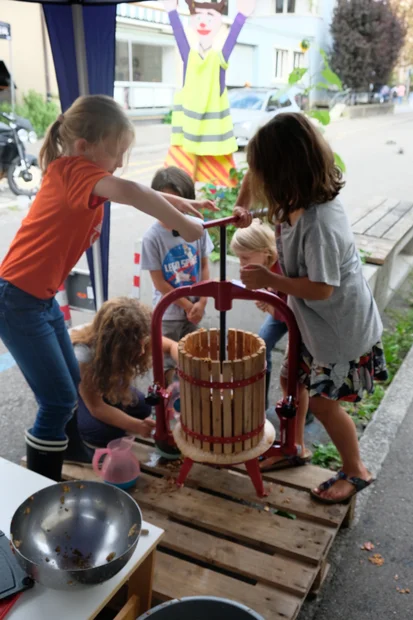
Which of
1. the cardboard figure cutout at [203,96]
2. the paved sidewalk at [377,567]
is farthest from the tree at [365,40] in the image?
the paved sidewalk at [377,567]

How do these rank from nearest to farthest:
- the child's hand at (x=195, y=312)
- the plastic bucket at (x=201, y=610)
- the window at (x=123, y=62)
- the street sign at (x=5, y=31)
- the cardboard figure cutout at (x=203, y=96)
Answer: the plastic bucket at (x=201, y=610), the child's hand at (x=195, y=312), the cardboard figure cutout at (x=203, y=96), the street sign at (x=5, y=31), the window at (x=123, y=62)

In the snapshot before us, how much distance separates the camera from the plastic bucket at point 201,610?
1.40m

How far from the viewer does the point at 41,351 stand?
77.1 inches

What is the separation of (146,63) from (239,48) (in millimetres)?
2328

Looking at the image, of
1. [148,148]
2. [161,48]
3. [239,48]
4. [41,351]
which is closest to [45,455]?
[41,351]

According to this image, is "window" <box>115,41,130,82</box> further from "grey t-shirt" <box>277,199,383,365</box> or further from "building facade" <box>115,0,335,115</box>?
"grey t-shirt" <box>277,199,383,365</box>

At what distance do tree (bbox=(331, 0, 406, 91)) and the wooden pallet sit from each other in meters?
6.21

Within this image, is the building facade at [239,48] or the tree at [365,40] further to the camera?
the tree at [365,40]

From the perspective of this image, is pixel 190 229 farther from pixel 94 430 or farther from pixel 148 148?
pixel 148 148

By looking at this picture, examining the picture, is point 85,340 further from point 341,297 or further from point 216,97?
point 216,97

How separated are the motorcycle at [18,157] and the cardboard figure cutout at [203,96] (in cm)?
112

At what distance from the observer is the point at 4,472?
1.76 meters

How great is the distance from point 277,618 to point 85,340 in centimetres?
135

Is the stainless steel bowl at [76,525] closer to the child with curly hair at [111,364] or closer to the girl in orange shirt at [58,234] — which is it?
the girl in orange shirt at [58,234]
